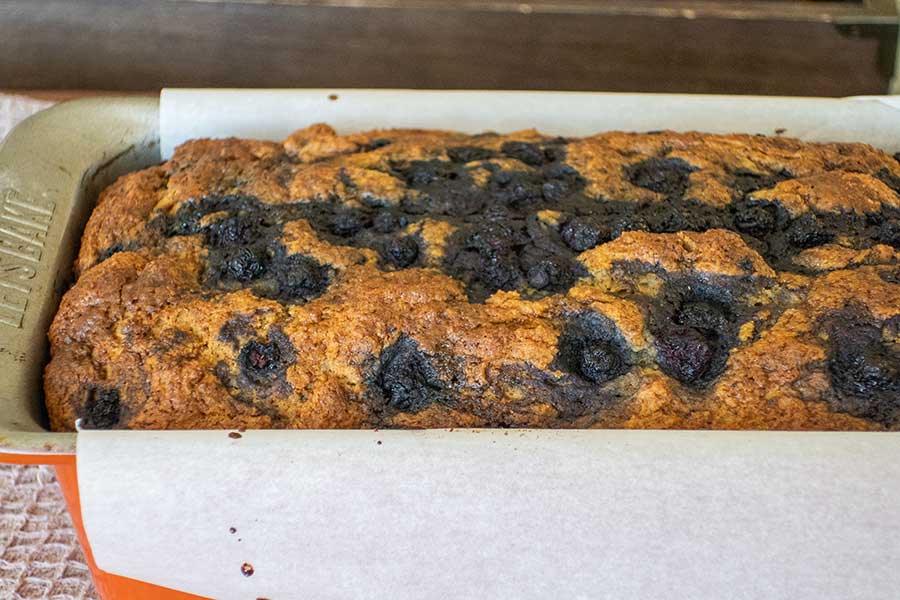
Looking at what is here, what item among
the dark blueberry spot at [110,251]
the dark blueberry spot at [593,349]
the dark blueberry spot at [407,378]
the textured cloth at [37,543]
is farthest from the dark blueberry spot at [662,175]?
the textured cloth at [37,543]

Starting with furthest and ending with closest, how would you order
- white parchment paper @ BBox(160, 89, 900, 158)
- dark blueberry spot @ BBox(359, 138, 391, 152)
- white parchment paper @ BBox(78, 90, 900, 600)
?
white parchment paper @ BBox(160, 89, 900, 158)
dark blueberry spot @ BBox(359, 138, 391, 152)
white parchment paper @ BBox(78, 90, 900, 600)

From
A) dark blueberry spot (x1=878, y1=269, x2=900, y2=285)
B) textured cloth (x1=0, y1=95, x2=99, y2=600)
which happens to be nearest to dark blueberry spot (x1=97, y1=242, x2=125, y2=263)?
textured cloth (x1=0, y1=95, x2=99, y2=600)

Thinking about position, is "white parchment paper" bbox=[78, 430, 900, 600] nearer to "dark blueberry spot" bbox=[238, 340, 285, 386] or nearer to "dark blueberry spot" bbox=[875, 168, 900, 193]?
"dark blueberry spot" bbox=[238, 340, 285, 386]

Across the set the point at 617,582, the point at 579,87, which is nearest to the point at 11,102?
the point at 579,87

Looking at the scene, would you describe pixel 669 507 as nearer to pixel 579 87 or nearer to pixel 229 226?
pixel 229 226

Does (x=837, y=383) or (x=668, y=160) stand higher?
(x=668, y=160)

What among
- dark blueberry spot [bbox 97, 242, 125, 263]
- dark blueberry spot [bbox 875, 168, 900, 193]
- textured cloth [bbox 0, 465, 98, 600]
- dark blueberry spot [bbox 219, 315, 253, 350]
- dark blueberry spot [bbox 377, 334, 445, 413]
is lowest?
textured cloth [bbox 0, 465, 98, 600]
